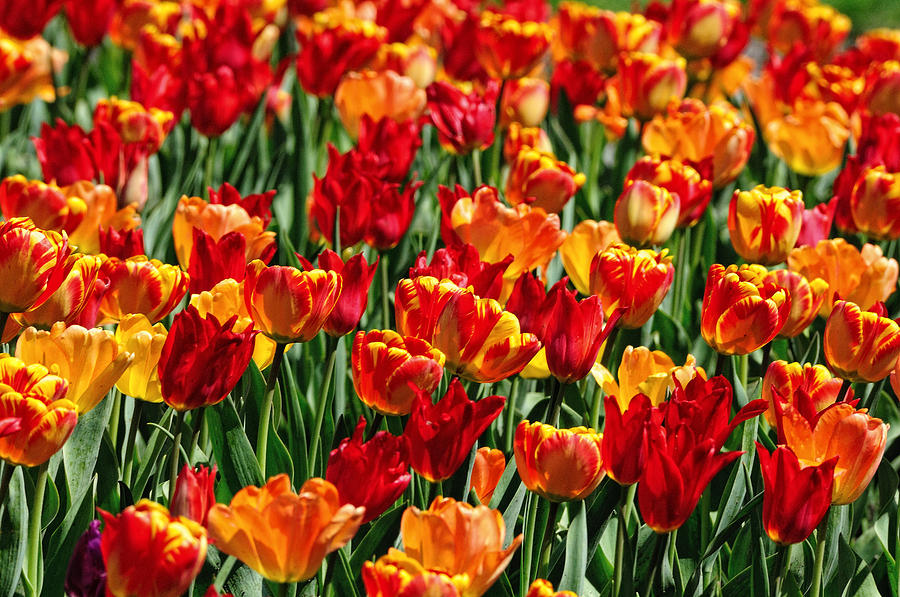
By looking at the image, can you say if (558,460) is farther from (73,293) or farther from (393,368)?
(73,293)

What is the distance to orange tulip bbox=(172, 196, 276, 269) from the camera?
1.80 metres

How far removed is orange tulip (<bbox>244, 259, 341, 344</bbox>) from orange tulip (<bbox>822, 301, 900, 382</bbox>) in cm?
69

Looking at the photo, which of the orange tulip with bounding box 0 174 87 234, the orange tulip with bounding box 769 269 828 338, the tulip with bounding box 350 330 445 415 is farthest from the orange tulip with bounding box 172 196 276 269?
the orange tulip with bounding box 769 269 828 338

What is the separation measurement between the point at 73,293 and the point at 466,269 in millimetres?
527

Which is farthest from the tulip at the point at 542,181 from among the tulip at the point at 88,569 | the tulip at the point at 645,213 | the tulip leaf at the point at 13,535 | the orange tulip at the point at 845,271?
the tulip at the point at 88,569

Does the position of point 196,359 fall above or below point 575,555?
above

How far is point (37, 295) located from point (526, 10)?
2.72m

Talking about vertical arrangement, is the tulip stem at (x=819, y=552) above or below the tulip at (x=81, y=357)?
below

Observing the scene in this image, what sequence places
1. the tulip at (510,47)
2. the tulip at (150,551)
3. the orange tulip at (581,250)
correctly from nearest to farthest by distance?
the tulip at (150,551) → the orange tulip at (581,250) → the tulip at (510,47)

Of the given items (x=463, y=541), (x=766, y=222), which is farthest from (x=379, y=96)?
(x=463, y=541)

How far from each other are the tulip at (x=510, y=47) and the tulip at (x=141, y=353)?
1.67 meters

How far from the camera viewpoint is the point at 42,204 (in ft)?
6.13

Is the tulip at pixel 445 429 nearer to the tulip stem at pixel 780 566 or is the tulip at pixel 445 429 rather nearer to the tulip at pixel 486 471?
the tulip at pixel 486 471

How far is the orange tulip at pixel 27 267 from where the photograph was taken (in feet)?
4.54
